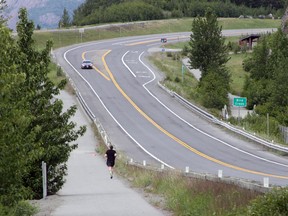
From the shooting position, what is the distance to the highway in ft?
115

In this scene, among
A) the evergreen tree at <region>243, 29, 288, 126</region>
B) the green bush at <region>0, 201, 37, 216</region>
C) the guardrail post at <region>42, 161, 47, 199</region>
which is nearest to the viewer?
the green bush at <region>0, 201, 37, 216</region>

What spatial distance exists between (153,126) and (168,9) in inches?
4018

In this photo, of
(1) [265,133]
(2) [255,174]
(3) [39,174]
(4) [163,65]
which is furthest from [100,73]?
(3) [39,174]

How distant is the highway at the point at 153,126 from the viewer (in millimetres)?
35125

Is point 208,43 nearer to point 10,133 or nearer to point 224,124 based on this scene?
point 224,124

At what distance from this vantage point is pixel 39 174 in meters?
22.2

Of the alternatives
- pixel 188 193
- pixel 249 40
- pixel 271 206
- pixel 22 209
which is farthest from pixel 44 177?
pixel 249 40

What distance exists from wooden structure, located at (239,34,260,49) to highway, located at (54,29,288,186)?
25664 mm

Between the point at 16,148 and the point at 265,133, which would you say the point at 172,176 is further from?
the point at 265,133

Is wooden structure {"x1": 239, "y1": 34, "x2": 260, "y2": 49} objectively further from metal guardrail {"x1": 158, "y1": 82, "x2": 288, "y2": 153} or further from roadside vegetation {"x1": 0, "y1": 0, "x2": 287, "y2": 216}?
roadside vegetation {"x1": 0, "y1": 0, "x2": 287, "y2": 216}

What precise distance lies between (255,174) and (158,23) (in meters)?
96.0

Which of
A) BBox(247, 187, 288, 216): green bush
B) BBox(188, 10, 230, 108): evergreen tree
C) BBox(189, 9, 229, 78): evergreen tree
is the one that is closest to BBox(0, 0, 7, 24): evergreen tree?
BBox(247, 187, 288, 216): green bush

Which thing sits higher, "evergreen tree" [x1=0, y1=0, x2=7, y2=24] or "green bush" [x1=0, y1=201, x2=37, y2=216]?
"evergreen tree" [x1=0, y1=0, x2=7, y2=24]

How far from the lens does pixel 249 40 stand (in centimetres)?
10688
